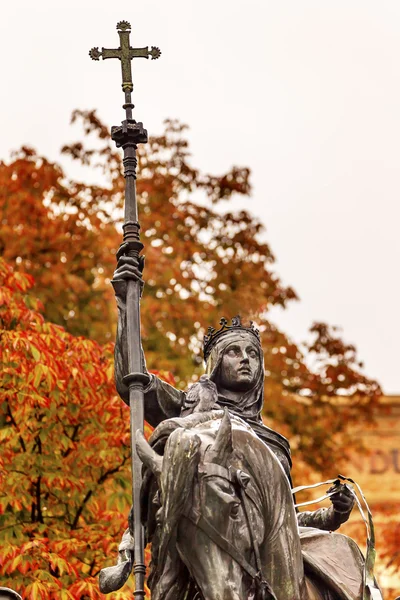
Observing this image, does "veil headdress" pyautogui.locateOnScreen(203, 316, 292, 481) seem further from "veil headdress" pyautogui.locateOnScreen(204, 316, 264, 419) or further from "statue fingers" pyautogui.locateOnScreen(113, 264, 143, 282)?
"statue fingers" pyautogui.locateOnScreen(113, 264, 143, 282)

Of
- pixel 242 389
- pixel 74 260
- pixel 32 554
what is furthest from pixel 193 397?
pixel 74 260

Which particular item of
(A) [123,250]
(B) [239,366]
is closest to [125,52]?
(A) [123,250]

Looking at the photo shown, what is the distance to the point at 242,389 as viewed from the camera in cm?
1199

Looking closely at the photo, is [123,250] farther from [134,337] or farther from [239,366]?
[239,366]

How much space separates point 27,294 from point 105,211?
14.8ft

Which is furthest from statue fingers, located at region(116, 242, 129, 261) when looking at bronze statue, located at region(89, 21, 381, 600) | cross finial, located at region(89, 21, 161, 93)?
cross finial, located at region(89, 21, 161, 93)

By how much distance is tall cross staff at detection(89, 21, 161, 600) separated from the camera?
11.0 metres

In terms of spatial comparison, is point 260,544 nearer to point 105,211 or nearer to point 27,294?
point 27,294

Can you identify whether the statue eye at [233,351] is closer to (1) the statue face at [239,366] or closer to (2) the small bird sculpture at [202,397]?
(1) the statue face at [239,366]

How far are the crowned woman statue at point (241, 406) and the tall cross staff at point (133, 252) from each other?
0.08m

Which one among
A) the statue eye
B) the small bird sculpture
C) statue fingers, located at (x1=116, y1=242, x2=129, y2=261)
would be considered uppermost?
statue fingers, located at (x1=116, y1=242, x2=129, y2=261)

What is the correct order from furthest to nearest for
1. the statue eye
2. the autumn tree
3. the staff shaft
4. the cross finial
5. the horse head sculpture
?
the autumn tree
the cross finial
the statue eye
the staff shaft
the horse head sculpture

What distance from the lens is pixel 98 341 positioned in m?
23.1

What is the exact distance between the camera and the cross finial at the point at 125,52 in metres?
12.5
